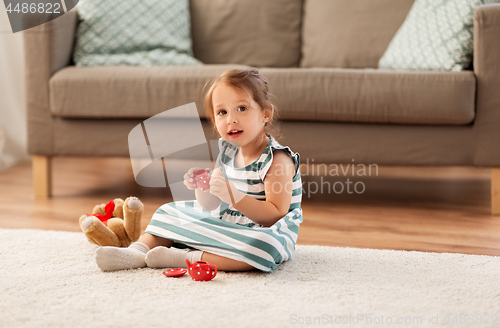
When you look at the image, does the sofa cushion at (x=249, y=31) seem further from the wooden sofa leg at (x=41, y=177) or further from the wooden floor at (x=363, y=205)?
the wooden sofa leg at (x=41, y=177)

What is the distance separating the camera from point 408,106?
1.48 meters

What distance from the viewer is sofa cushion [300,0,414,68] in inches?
78.9

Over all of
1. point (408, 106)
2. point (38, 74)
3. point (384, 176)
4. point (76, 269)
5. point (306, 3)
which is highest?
point (306, 3)

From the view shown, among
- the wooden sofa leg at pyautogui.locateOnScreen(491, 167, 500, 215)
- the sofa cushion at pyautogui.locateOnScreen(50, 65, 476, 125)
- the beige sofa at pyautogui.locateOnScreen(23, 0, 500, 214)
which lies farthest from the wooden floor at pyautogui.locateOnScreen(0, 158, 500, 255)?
the sofa cushion at pyautogui.locateOnScreen(50, 65, 476, 125)

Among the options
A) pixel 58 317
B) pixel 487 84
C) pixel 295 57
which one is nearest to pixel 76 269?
pixel 58 317

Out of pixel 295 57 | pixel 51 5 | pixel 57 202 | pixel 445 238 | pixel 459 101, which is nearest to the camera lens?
pixel 445 238

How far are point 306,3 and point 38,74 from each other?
116 centimetres

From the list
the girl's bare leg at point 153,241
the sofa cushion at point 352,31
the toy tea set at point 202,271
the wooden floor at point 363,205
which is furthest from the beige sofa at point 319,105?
the toy tea set at point 202,271

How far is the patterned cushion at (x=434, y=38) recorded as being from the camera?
160 cm

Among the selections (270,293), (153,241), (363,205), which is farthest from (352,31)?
(270,293)

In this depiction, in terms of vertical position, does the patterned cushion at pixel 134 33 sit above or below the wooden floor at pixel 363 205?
above

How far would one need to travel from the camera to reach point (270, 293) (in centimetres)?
85

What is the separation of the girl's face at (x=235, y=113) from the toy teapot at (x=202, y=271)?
28 cm

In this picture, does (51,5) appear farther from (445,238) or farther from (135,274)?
(445,238)
